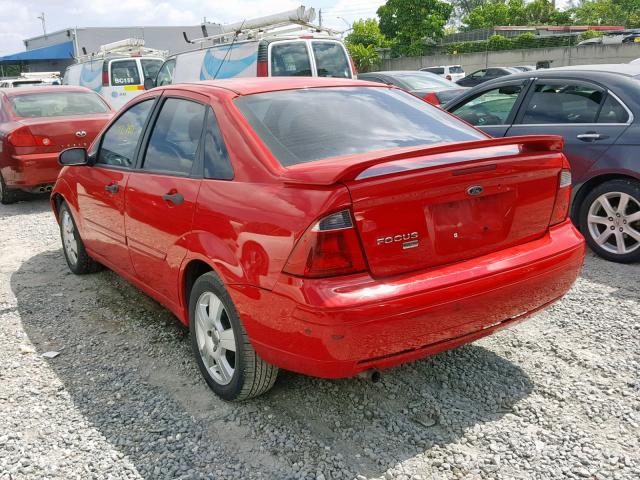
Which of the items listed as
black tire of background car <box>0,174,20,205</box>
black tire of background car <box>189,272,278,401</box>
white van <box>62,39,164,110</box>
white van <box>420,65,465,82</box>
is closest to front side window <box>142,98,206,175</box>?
black tire of background car <box>189,272,278,401</box>

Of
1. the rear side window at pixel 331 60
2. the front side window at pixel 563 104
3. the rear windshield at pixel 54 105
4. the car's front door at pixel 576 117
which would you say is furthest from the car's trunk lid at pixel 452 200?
the rear side window at pixel 331 60

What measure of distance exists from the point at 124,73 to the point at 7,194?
28.2ft

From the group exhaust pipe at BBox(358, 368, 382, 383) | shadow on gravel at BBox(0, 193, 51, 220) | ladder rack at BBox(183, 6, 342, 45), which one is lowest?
shadow on gravel at BBox(0, 193, 51, 220)

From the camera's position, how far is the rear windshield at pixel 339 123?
3027 mm

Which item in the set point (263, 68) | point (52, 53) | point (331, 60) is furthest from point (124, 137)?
point (52, 53)

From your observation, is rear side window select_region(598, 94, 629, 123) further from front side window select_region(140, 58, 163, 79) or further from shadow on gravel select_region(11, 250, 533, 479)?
front side window select_region(140, 58, 163, 79)

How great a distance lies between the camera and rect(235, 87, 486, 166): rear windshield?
3027 mm

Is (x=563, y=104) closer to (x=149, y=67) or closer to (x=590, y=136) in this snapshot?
(x=590, y=136)

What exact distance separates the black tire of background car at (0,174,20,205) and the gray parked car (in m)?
6.63

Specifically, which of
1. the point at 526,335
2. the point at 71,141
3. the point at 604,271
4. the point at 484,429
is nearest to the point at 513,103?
the point at 604,271

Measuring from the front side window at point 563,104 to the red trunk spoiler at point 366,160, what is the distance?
2.67 meters

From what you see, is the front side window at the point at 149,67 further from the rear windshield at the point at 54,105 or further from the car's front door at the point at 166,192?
the car's front door at the point at 166,192

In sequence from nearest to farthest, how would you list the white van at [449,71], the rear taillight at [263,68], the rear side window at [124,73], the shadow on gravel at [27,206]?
1. the shadow on gravel at [27,206]
2. the rear taillight at [263,68]
3. the rear side window at [124,73]
4. the white van at [449,71]

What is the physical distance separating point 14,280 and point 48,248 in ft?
3.46
